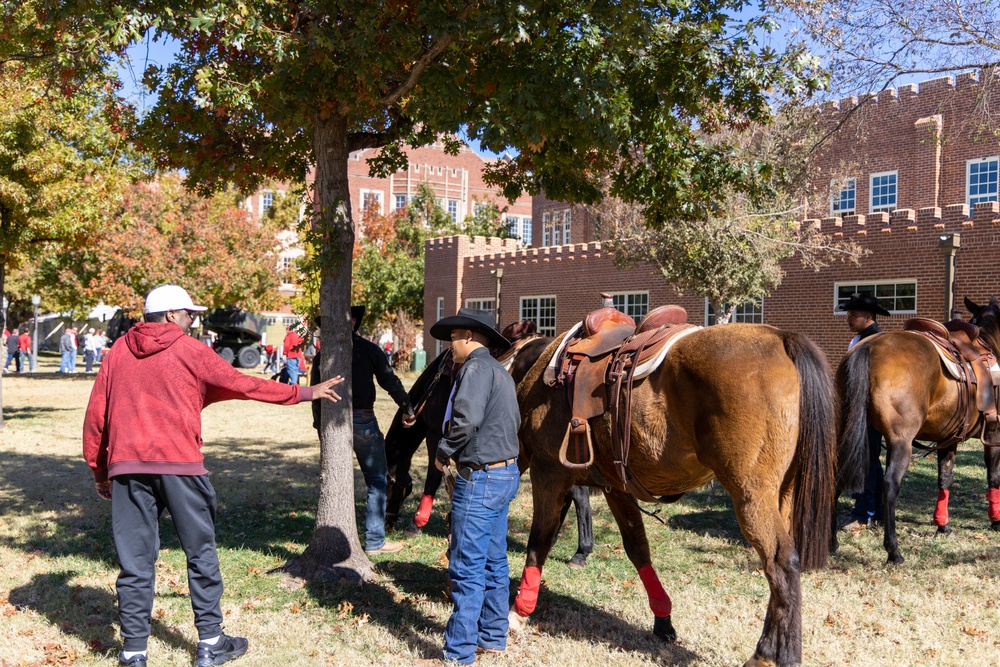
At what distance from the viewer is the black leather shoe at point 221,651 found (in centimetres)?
435

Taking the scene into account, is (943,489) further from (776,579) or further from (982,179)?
(982,179)

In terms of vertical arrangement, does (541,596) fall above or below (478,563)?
below

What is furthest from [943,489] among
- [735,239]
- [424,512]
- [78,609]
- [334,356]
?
[735,239]

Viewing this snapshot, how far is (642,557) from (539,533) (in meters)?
0.67

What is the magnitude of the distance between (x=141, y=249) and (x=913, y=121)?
25.5 metres

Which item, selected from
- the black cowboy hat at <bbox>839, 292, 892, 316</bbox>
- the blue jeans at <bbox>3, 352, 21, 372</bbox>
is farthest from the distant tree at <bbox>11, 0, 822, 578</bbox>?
the blue jeans at <bbox>3, 352, 21, 372</bbox>

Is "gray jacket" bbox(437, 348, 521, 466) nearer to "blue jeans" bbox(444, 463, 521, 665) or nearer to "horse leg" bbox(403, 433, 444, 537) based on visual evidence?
"blue jeans" bbox(444, 463, 521, 665)

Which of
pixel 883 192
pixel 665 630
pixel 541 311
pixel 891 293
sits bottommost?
pixel 665 630

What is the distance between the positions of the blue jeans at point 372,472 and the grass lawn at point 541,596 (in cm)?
37

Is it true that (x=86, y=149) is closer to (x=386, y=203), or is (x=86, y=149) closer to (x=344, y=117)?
(x=344, y=117)

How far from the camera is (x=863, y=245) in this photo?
Answer: 20.9 m

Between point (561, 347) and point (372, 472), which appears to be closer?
point (561, 347)

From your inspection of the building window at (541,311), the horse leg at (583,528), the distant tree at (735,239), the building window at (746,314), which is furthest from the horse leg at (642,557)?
the building window at (541,311)

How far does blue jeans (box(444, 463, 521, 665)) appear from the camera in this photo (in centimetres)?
431
